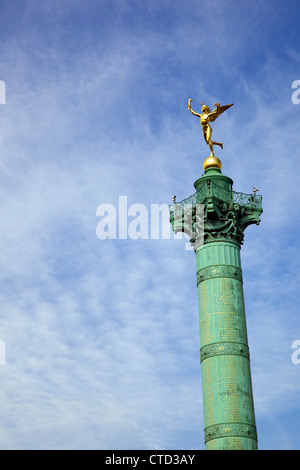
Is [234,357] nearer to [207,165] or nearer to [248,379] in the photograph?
[248,379]

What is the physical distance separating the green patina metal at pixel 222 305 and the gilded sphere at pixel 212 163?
1.00ft

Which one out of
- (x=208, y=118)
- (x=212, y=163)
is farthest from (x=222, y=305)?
(x=208, y=118)

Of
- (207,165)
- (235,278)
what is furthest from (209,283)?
(207,165)

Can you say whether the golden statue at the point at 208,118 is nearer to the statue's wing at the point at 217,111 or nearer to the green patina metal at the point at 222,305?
the statue's wing at the point at 217,111

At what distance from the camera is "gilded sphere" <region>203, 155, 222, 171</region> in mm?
46688

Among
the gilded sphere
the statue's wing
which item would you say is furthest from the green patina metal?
the statue's wing

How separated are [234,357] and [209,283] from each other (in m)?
4.61

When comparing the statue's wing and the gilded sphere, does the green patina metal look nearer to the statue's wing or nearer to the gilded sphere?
the gilded sphere

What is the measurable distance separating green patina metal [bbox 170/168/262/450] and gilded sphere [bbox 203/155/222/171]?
1.00 ft

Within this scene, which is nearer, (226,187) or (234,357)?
(234,357)

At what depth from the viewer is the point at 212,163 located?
46688 mm

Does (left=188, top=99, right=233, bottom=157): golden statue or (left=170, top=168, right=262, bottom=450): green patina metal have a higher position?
(left=188, top=99, right=233, bottom=157): golden statue
